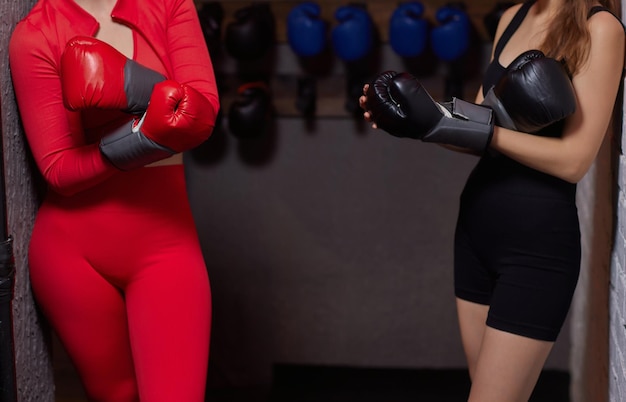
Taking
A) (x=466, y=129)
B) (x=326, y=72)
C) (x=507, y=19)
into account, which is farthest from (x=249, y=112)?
(x=466, y=129)

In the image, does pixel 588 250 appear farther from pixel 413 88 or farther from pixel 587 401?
pixel 413 88

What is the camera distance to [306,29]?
3.03m

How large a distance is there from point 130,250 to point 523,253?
861 mm

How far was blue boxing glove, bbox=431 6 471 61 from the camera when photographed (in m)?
2.97

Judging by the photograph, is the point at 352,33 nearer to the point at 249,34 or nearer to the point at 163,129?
the point at 249,34

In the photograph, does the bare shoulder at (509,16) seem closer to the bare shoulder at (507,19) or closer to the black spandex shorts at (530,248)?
the bare shoulder at (507,19)

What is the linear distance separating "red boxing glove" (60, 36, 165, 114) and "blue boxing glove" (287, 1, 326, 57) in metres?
1.39

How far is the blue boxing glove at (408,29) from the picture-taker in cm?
296

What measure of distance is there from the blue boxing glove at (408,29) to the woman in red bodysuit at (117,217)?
124 cm

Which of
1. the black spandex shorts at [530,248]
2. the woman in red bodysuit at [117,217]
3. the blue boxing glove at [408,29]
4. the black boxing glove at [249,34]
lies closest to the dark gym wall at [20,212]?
the woman in red bodysuit at [117,217]

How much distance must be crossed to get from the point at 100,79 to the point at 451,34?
166cm

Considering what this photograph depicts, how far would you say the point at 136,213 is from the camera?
5.97ft

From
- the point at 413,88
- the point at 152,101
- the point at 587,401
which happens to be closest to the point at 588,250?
the point at 587,401

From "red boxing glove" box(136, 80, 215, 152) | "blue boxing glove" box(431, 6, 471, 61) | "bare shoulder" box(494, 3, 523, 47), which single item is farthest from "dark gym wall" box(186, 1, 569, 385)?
"red boxing glove" box(136, 80, 215, 152)
